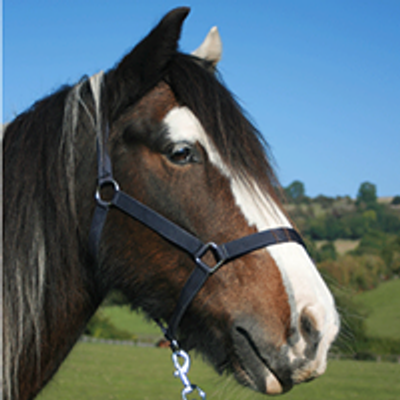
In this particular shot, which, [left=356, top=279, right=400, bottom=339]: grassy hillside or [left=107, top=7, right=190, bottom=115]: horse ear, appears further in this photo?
[left=356, top=279, right=400, bottom=339]: grassy hillside

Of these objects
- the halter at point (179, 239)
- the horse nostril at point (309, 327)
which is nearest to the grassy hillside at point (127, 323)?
the halter at point (179, 239)

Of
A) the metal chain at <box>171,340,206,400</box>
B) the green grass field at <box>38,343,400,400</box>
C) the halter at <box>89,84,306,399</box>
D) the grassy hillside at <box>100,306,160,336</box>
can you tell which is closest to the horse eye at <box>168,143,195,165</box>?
the halter at <box>89,84,306,399</box>

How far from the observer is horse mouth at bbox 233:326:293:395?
5.90 ft

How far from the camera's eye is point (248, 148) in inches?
81.3

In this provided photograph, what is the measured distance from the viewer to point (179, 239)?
1.93 meters

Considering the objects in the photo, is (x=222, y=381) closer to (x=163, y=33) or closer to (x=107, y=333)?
(x=163, y=33)

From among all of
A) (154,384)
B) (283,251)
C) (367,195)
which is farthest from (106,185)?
(367,195)

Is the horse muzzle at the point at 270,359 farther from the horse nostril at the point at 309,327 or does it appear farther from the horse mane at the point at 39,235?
the horse mane at the point at 39,235

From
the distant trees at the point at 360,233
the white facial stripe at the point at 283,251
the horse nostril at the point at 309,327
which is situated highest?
the white facial stripe at the point at 283,251

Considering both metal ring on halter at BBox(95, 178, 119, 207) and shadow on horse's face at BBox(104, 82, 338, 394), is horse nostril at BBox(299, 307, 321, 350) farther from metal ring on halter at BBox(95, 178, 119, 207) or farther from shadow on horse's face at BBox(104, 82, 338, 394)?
metal ring on halter at BBox(95, 178, 119, 207)

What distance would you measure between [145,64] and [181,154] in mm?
485

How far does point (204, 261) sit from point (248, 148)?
594 mm

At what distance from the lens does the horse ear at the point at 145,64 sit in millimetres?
2004

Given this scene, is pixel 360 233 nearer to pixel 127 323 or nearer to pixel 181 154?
pixel 127 323
